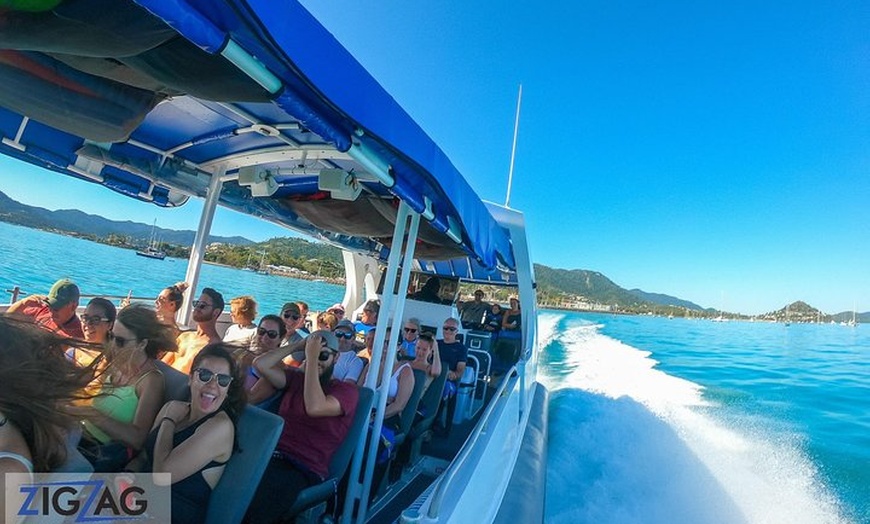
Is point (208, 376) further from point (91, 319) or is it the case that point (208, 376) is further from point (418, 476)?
point (418, 476)

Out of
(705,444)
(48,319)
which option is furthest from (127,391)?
(705,444)

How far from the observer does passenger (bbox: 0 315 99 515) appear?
96 centimetres

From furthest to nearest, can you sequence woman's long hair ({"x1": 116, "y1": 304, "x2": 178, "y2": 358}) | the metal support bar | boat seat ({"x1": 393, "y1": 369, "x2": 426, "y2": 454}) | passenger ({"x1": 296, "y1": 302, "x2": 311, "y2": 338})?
1. passenger ({"x1": 296, "y1": 302, "x2": 311, "y2": 338})
2. the metal support bar
3. boat seat ({"x1": 393, "y1": 369, "x2": 426, "y2": 454})
4. woman's long hair ({"x1": 116, "y1": 304, "x2": 178, "y2": 358})

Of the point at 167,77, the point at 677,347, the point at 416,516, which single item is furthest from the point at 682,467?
the point at 677,347

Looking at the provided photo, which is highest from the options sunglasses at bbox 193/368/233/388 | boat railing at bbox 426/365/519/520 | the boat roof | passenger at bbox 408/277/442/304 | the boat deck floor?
the boat roof

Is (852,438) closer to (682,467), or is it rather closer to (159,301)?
(682,467)

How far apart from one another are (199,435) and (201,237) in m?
3.17

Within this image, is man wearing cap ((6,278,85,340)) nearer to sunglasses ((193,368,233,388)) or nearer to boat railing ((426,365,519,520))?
sunglasses ((193,368,233,388))

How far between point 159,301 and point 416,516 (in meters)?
2.70

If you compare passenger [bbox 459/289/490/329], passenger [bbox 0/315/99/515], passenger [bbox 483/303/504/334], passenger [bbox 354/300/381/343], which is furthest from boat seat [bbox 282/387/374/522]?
passenger [bbox 459/289/490/329]

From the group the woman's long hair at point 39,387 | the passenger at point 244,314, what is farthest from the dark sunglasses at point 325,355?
the passenger at point 244,314

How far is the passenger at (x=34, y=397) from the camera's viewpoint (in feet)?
3.15

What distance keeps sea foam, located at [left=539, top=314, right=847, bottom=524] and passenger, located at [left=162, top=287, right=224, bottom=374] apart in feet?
12.3

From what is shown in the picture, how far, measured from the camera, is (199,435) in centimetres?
158
